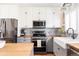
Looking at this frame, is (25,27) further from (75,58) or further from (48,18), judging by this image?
(75,58)

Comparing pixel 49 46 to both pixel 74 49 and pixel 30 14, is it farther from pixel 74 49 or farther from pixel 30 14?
pixel 74 49

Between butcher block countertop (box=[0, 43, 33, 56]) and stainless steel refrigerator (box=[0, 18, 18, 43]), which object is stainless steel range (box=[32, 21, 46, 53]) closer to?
stainless steel refrigerator (box=[0, 18, 18, 43])

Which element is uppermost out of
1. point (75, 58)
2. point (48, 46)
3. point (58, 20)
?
point (58, 20)

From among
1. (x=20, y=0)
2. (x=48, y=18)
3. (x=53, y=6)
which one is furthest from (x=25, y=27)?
(x=20, y=0)

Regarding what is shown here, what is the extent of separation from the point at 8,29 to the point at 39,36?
52.2 inches

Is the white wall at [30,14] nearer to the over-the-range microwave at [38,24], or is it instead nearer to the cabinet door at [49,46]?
the over-the-range microwave at [38,24]

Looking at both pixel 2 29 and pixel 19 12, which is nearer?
pixel 2 29

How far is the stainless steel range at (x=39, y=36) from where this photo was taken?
591 centimetres

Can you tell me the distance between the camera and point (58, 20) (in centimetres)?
666

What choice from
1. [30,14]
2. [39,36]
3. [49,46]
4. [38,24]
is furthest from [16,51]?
[30,14]

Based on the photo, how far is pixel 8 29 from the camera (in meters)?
5.48

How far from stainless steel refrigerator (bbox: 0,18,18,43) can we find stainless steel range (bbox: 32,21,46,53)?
2.86 feet

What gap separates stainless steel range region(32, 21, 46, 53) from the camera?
5912 mm

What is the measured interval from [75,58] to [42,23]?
539 centimetres
